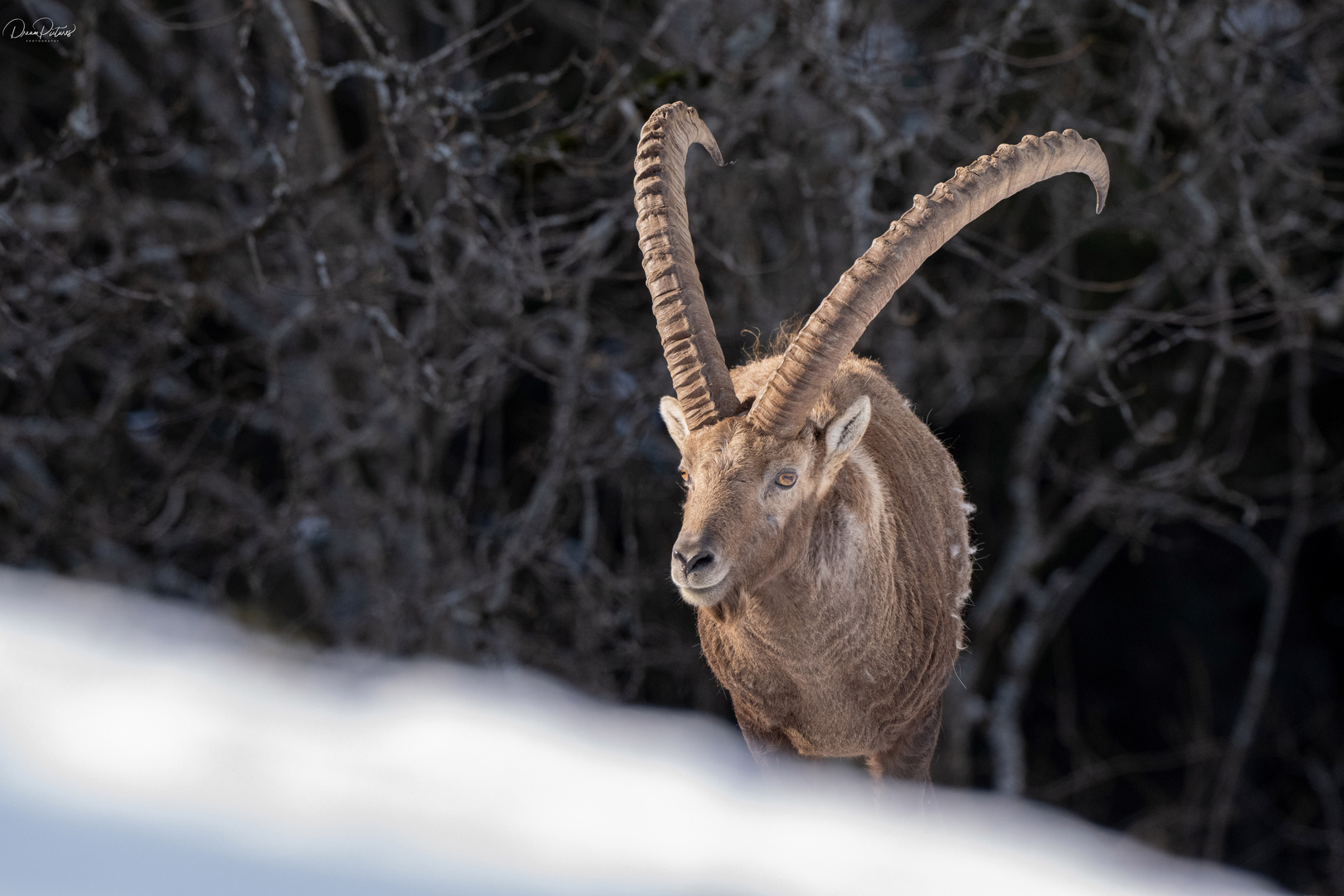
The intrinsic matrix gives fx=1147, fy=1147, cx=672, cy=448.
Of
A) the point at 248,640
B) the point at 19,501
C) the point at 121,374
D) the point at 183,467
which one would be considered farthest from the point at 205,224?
the point at 248,640

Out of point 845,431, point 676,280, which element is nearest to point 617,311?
point 676,280

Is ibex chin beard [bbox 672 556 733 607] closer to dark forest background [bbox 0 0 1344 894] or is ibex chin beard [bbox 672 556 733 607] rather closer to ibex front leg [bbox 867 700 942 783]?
ibex front leg [bbox 867 700 942 783]

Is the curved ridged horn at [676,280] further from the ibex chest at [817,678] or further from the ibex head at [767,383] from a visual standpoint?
the ibex chest at [817,678]

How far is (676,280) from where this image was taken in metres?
4.15

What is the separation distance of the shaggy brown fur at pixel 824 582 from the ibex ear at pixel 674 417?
1cm

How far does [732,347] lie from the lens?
32.0 ft

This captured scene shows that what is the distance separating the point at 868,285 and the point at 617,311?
6.12 m

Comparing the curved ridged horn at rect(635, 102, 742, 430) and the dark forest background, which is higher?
the dark forest background

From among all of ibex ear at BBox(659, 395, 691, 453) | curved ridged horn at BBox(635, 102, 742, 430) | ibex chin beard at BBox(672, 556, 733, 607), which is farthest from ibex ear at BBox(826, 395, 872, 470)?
ibex chin beard at BBox(672, 556, 733, 607)

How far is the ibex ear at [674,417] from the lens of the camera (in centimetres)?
423

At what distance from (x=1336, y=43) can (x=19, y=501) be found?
11219mm

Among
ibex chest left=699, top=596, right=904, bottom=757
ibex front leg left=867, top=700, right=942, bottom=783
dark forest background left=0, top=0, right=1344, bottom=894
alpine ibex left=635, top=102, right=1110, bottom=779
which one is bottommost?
ibex front leg left=867, top=700, right=942, bottom=783

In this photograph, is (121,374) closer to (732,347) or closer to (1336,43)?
(732,347)

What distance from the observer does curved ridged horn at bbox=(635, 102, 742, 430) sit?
4020 millimetres
